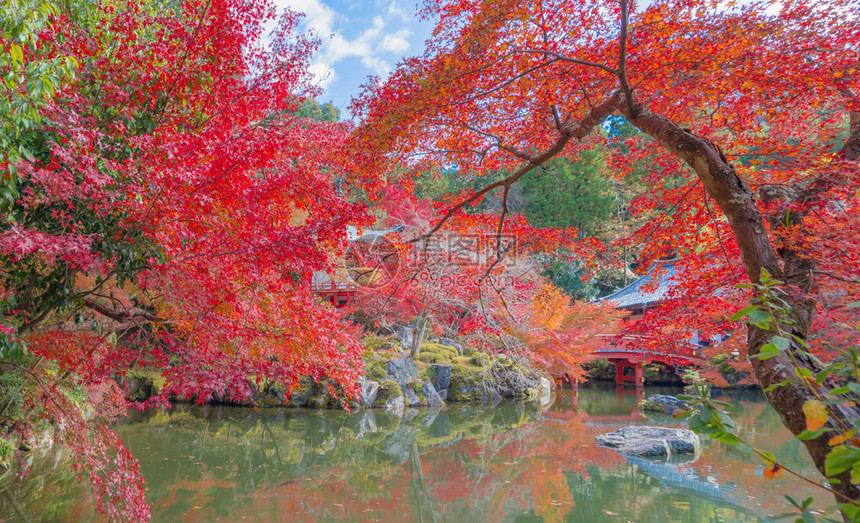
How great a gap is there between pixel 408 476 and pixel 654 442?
3.76m

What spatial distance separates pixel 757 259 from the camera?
2.03m

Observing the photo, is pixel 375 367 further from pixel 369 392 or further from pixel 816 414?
pixel 816 414

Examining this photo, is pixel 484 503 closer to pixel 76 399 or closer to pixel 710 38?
pixel 710 38

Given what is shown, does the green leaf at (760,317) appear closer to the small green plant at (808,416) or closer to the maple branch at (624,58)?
the small green plant at (808,416)

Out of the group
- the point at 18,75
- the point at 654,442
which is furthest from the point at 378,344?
the point at 18,75

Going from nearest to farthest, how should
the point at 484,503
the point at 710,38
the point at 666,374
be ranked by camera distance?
the point at 710,38
the point at 484,503
the point at 666,374

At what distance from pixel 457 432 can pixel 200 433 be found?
4.40m

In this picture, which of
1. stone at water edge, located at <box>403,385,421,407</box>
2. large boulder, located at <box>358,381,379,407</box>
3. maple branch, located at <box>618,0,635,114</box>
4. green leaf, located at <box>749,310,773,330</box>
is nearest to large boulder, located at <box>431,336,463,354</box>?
stone at water edge, located at <box>403,385,421,407</box>

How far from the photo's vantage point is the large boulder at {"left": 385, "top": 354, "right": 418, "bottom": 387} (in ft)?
34.2

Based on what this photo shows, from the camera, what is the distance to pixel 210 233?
3.43 meters

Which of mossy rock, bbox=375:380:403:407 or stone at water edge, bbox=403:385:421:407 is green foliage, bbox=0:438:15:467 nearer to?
mossy rock, bbox=375:380:403:407

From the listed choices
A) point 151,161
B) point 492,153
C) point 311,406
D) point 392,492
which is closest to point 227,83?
point 151,161

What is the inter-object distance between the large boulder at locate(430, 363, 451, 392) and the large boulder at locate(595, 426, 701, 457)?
4566 mm

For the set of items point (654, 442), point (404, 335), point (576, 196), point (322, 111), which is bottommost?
point (654, 442)
